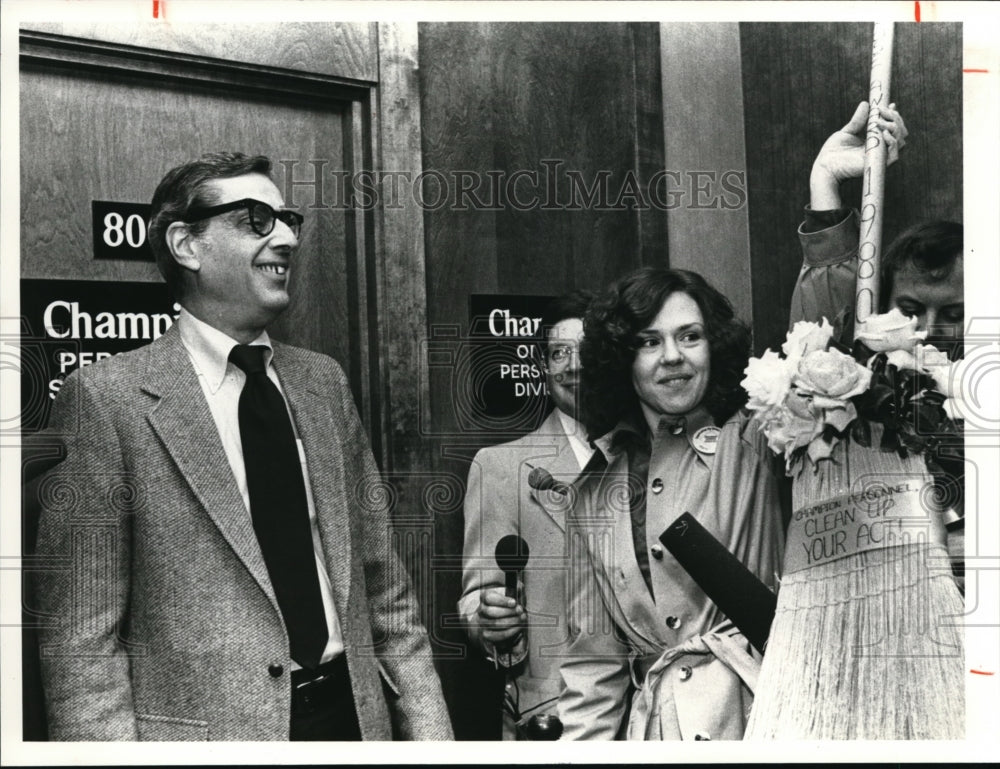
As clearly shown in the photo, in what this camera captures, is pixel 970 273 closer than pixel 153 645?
No

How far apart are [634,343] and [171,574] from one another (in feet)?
4.87

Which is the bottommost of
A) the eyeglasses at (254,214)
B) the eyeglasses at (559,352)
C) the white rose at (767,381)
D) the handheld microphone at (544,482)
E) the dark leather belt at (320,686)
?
the dark leather belt at (320,686)

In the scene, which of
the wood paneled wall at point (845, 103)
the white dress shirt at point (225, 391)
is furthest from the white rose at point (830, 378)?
the white dress shirt at point (225, 391)

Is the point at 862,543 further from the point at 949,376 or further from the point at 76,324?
the point at 76,324

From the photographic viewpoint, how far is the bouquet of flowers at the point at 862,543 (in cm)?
369

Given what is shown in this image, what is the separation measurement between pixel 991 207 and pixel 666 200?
0.99 metres

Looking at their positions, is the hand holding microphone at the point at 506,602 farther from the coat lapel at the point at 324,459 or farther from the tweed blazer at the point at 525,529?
the coat lapel at the point at 324,459

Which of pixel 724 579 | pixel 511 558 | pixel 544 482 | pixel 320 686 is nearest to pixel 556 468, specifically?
pixel 544 482

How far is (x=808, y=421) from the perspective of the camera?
371 cm

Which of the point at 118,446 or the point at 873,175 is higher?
the point at 873,175

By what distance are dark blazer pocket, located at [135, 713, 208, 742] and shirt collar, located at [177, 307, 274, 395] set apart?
0.94 metres

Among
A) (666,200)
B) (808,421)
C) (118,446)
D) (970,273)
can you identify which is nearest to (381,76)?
(666,200)

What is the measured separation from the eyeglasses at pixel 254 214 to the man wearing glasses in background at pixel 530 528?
830mm

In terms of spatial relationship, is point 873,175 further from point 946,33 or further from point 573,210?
point 573,210
